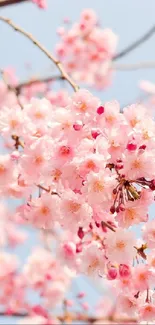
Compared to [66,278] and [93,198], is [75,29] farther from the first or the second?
[93,198]

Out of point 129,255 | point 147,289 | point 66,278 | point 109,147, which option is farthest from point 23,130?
point 66,278

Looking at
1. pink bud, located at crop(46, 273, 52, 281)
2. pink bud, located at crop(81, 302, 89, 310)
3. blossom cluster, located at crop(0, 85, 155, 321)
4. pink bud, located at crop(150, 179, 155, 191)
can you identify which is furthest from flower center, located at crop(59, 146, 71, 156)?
pink bud, located at crop(46, 273, 52, 281)

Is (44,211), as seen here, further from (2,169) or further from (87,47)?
(87,47)

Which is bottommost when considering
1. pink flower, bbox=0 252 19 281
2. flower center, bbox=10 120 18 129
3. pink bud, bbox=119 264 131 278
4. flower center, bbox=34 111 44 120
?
pink bud, bbox=119 264 131 278

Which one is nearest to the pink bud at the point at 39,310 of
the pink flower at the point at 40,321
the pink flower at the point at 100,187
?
the pink flower at the point at 40,321

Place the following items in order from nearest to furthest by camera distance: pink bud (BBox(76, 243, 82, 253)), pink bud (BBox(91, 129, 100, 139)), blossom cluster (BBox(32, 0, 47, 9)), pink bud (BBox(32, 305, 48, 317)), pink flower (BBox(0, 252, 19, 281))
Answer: pink bud (BBox(91, 129, 100, 139))
pink bud (BBox(76, 243, 82, 253))
blossom cluster (BBox(32, 0, 47, 9))
pink bud (BBox(32, 305, 48, 317))
pink flower (BBox(0, 252, 19, 281))

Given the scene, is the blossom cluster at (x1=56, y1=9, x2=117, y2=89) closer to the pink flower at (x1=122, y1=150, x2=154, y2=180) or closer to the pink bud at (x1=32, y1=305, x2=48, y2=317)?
the pink bud at (x1=32, y1=305, x2=48, y2=317)

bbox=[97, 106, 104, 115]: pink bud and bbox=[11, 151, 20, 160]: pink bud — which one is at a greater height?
bbox=[97, 106, 104, 115]: pink bud
